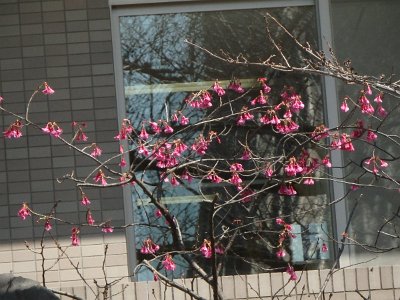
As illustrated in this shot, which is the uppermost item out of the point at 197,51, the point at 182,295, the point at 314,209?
the point at 197,51

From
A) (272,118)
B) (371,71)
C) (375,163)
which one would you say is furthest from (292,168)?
(371,71)

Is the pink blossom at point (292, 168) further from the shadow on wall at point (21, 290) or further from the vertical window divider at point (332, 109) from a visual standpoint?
the vertical window divider at point (332, 109)

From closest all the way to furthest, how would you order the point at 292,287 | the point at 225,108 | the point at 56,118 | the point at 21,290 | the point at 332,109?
the point at 21,290, the point at 292,287, the point at 56,118, the point at 225,108, the point at 332,109

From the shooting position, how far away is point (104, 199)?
784 centimetres

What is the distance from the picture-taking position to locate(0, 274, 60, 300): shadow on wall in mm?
5199

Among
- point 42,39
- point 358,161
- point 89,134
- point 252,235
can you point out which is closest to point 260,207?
point 252,235

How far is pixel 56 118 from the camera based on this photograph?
7.91m

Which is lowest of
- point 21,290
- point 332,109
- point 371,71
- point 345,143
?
point 21,290

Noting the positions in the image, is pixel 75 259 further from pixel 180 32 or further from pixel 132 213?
pixel 180 32

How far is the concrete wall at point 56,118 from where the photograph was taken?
25.6 ft

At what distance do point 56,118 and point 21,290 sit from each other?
2.83 metres

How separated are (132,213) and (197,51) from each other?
1305 mm

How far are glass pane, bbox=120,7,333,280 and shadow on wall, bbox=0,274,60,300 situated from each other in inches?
103

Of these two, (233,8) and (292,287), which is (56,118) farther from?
(292,287)
